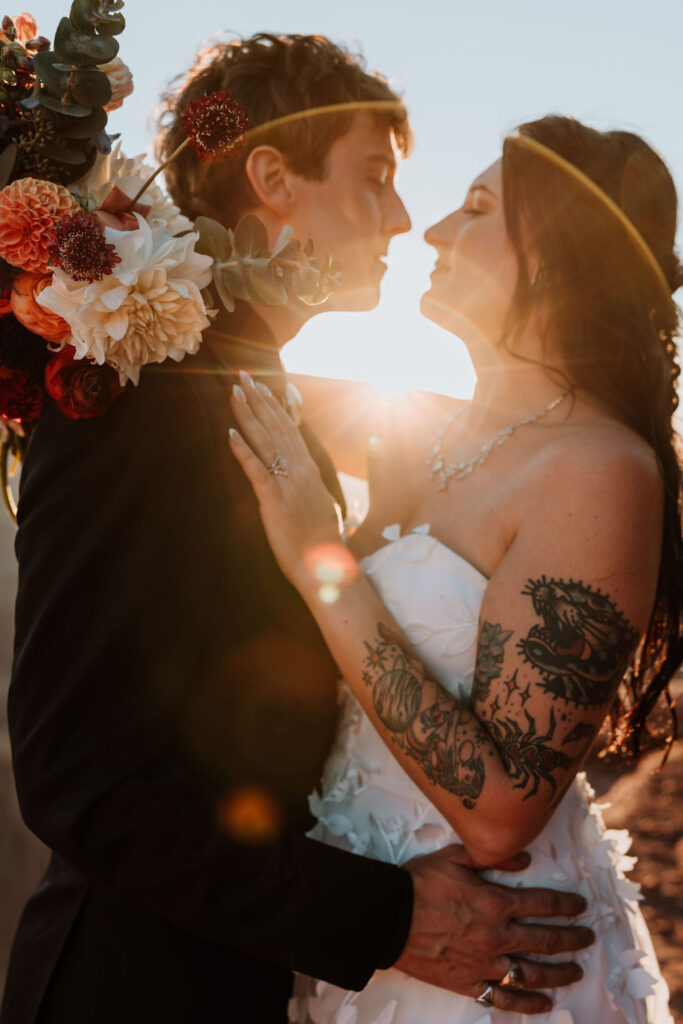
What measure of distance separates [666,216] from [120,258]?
5.86 feet

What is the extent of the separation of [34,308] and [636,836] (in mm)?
7849

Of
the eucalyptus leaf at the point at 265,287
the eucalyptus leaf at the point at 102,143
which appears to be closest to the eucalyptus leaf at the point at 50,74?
the eucalyptus leaf at the point at 102,143

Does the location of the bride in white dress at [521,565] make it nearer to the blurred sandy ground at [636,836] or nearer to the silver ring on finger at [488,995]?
the silver ring on finger at [488,995]

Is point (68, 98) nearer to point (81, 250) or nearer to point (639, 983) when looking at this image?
point (81, 250)

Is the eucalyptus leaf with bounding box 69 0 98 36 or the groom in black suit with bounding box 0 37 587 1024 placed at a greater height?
the eucalyptus leaf with bounding box 69 0 98 36

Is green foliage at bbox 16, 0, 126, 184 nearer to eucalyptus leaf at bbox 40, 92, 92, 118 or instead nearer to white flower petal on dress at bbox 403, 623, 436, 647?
eucalyptus leaf at bbox 40, 92, 92, 118

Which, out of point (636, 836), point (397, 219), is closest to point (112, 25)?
point (397, 219)

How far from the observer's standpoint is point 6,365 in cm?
171

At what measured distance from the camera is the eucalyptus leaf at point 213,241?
179 cm

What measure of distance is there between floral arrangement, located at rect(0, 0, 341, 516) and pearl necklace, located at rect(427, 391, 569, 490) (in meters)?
0.93

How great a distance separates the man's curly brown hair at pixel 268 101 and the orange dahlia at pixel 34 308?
50.6 inches

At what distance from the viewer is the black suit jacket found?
5.06 ft

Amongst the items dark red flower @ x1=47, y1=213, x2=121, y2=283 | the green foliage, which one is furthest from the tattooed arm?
the green foliage

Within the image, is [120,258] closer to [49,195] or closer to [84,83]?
[49,195]
